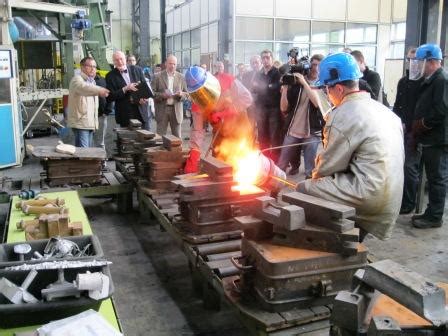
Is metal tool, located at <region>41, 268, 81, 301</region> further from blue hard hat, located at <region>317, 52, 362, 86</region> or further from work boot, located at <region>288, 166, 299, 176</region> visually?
work boot, located at <region>288, 166, 299, 176</region>

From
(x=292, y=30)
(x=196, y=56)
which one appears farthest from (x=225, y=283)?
(x=196, y=56)

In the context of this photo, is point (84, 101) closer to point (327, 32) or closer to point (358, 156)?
point (358, 156)

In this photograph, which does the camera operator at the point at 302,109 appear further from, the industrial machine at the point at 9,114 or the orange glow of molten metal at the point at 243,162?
the industrial machine at the point at 9,114

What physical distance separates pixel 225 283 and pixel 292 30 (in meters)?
12.9

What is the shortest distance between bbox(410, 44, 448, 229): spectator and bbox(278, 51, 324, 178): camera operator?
125cm

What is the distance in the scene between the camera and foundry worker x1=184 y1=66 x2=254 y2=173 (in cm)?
396

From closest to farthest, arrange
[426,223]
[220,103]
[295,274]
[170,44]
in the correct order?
[295,274], [220,103], [426,223], [170,44]

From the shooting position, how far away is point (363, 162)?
9.09 ft

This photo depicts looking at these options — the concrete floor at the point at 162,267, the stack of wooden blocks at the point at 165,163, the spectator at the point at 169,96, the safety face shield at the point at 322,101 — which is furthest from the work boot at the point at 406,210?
the spectator at the point at 169,96

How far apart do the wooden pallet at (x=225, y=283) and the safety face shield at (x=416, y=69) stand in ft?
9.39

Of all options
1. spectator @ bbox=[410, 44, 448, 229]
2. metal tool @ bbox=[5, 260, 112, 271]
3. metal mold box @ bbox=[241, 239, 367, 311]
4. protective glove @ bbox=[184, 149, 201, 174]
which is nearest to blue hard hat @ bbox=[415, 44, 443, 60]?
spectator @ bbox=[410, 44, 448, 229]

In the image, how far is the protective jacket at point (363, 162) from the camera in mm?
2752

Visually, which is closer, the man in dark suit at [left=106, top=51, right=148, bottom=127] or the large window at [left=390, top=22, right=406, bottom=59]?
the man in dark suit at [left=106, top=51, right=148, bottom=127]

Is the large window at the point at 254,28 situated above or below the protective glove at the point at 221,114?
above
